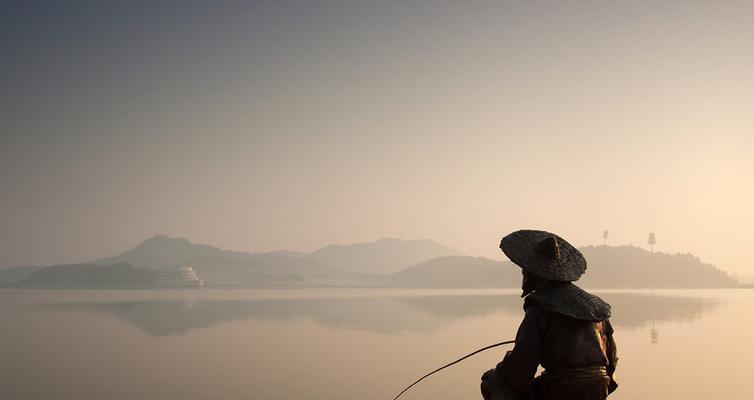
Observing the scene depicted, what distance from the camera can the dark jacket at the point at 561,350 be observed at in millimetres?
4172

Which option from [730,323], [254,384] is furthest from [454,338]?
[730,323]

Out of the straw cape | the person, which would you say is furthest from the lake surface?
the straw cape

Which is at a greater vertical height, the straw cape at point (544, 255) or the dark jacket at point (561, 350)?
the straw cape at point (544, 255)

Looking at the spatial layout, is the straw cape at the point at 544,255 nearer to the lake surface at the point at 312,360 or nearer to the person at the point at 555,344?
the person at the point at 555,344

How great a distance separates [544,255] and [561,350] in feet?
2.31

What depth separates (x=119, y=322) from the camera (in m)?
41.8

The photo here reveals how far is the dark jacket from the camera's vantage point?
417cm

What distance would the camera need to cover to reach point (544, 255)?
14.5ft

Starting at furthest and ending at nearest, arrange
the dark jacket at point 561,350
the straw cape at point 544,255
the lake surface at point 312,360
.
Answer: the lake surface at point 312,360, the straw cape at point 544,255, the dark jacket at point 561,350

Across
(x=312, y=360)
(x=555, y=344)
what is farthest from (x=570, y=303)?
(x=312, y=360)

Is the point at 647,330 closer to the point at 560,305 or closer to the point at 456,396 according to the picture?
the point at 456,396

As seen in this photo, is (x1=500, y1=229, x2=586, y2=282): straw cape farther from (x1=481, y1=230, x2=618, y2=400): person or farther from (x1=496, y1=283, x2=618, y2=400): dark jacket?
(x1=496, y1=283, x2=618, y2=400): dark jacket

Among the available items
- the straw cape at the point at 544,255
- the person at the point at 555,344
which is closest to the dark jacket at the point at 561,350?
the person at the point at 555,344

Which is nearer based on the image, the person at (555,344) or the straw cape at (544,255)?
the person at (555,344)
